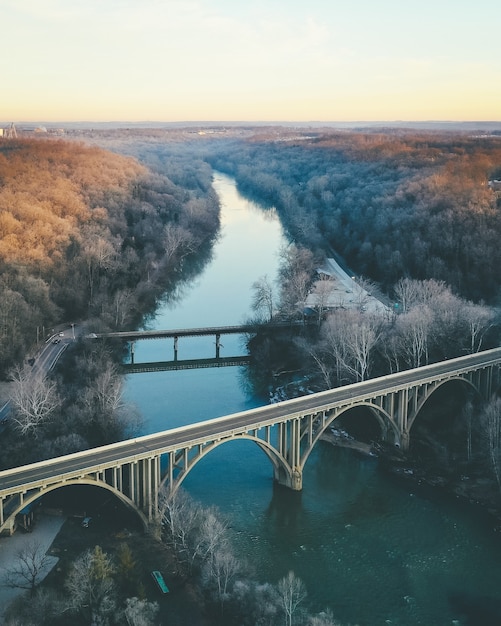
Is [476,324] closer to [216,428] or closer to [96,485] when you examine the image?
[216,428]

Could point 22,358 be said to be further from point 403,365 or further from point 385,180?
point 385,180

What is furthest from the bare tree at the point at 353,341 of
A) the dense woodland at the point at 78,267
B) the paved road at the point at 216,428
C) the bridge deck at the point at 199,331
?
the dense woodland at the point at 78,267

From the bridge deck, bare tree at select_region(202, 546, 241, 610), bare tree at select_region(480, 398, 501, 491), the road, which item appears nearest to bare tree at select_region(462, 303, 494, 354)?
bare tree at select_region(480, 398, 501, 491)

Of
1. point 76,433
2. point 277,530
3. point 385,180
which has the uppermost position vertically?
point 385,180

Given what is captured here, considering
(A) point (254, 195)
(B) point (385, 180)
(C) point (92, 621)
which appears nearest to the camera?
(C) point (92, 621)

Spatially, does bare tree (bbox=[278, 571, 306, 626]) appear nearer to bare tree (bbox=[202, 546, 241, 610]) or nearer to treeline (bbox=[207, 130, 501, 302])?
bare tree (bbox=[202, 546, 241, 610])

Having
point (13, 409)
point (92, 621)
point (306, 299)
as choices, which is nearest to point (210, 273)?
point (306, 299)

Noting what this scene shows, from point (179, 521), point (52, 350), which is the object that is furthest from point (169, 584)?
point (52, 350)
